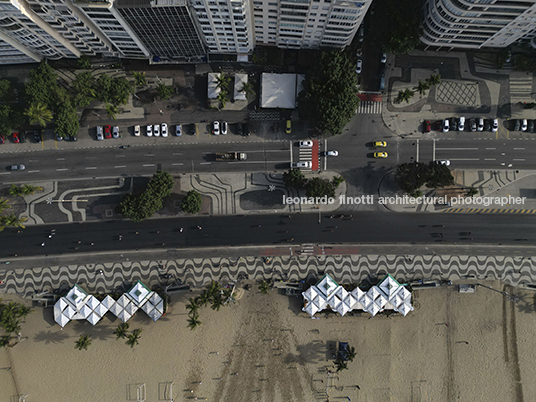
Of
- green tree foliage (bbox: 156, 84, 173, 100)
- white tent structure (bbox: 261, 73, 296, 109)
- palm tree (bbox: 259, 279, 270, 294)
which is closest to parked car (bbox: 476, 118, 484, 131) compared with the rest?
white tent structure (bbox: 261, 73, 296, 109)

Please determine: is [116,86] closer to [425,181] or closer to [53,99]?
[53,99]

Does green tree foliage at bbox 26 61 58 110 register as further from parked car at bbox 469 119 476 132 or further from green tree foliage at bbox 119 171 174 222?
parked car at bbox 469 119 476 132

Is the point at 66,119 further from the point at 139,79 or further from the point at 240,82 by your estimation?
the point at 240,82

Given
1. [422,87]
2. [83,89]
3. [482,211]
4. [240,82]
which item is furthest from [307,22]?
[482,211]

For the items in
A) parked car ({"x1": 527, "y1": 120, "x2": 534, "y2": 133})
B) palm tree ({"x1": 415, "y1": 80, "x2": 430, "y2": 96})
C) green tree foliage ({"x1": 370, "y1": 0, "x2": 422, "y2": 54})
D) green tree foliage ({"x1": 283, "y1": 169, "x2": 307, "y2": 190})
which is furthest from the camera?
parked car ({"x1": 527, "y1": 120, "x2": 534, "y2": 133})

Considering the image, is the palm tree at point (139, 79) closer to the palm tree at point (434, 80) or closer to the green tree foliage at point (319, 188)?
the green tree foliage at point (319, 188)

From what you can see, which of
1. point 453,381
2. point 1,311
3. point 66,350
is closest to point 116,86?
point 1,311
